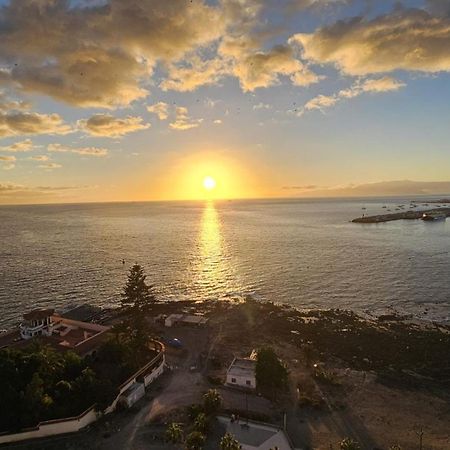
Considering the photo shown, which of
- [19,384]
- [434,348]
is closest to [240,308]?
[434,348]

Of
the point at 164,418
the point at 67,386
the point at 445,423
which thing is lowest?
the point at 445,423

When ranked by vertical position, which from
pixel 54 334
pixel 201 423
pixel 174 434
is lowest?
pixel 201 423

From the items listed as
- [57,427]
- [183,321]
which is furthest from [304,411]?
[183,321]

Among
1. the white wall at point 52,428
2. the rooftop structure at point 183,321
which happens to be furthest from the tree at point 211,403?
the rooftop structure at point 183,321

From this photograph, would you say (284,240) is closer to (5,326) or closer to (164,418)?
(5,326)

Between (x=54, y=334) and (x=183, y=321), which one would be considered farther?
(x=183, y=321)

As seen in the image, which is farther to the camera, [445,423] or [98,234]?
[98,234]

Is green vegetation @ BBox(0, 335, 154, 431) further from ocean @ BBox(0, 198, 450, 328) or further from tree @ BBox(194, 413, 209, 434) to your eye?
ocean @ BBox(0, 198, 450, 328)

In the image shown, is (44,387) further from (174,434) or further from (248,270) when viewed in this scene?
(248,270)

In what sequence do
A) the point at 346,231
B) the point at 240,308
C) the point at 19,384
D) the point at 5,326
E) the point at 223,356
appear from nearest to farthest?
1. the point at 19,384
2. the point at 223,356
3. the point at 5,326
4. the point at 240,308
5. the point at 346,231
